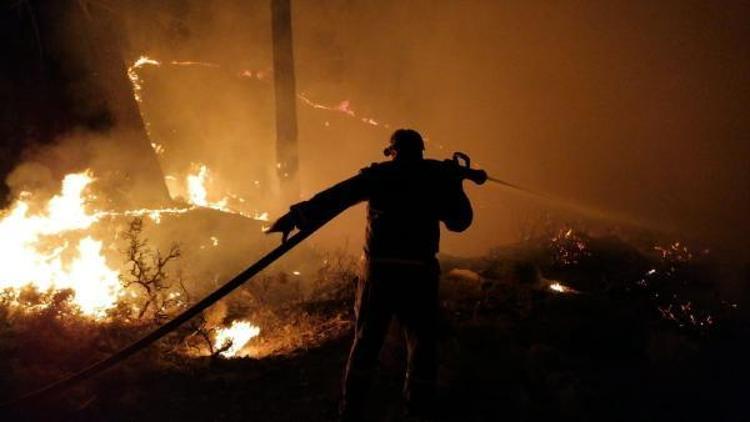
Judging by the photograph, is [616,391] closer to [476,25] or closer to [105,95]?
[105,95]

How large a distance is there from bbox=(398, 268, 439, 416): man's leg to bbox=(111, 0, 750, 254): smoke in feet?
36.2

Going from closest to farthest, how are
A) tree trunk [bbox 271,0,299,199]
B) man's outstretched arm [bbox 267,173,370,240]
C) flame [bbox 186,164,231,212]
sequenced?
man's outstretched arm [bbox 267,173,370,240] → tree trunk [bbox 271,0,299,199] → flame [bbox 186,164,231,212]

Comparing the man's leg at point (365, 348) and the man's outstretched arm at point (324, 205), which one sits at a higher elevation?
the man's outstretched arm at point (324, 205)

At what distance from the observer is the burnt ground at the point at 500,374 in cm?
443

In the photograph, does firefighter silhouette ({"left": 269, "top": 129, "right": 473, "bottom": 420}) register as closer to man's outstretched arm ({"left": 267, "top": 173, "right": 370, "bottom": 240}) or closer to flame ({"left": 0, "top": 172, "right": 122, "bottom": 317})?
man's outstretched arm ({"left": 267, "top": 173, "right": 370, "bottom": 240})

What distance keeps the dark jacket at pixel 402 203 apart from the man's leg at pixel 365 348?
0.96ft

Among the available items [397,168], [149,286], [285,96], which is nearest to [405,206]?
[397,168]

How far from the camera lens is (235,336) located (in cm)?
618

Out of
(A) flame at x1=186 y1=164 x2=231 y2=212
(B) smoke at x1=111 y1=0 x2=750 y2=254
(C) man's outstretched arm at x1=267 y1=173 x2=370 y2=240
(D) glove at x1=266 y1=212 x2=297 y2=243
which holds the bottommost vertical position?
(D) glove at x1=266 y1=212 x2=297 y2=243

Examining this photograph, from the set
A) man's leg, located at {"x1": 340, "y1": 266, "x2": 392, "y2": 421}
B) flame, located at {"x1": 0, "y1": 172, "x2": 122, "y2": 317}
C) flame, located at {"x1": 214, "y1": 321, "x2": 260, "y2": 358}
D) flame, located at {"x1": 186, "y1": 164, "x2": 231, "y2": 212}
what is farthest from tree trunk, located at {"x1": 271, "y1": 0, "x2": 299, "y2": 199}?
man's leg, located at {"x1": 340, "y1": 266, "x2": 392, "y2": 421}

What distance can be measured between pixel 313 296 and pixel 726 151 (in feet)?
40.3

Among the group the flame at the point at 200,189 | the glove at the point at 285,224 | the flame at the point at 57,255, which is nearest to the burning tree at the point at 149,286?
the flame at the point at 57,255

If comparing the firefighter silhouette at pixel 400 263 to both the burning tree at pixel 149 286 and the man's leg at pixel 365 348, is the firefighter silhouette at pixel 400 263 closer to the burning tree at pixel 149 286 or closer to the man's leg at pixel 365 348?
the man's leg at pixel 365 348

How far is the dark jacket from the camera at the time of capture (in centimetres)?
377
